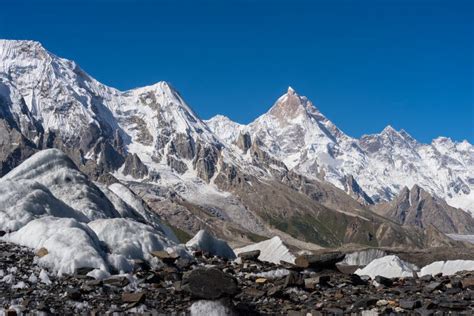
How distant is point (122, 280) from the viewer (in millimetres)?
37562

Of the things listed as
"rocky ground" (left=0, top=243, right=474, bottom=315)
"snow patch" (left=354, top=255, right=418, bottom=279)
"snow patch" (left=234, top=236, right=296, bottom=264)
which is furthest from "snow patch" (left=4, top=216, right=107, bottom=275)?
"snow patch" (left=234, top=236, right=296, bottom=264)

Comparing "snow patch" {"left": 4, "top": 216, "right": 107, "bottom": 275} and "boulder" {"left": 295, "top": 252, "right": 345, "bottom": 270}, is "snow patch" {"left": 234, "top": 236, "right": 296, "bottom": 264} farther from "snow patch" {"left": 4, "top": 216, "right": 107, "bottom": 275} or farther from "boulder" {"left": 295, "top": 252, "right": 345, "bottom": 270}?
"snow patch" {"left": 4, "top": 216, "right": 107, "bottom": 275}

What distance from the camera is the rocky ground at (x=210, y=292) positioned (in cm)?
3409

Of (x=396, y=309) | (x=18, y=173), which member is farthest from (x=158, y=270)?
(x=18, y=173)

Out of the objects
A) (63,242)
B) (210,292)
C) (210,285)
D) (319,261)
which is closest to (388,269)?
(319,261)

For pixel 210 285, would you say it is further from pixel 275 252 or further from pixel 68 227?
pixel 275 252

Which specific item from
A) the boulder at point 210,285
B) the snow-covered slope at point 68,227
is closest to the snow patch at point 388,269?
the snow-covered slope at point 68,227

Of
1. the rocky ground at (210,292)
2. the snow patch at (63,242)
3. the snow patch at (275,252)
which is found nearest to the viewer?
the rocky ground at (210,292)

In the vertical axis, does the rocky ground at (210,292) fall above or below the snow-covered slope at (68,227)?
below

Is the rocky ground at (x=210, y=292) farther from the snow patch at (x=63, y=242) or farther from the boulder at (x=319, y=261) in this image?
the snow patch at (x=63, y=242)

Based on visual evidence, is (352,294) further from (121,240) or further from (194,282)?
(121,240)

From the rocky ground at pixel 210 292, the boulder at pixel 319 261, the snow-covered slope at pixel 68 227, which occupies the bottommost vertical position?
the rocky ground at pixel 210 292

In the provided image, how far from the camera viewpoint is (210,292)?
34.2 m

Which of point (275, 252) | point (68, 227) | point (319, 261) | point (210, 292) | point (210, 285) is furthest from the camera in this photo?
point (275, 252)
